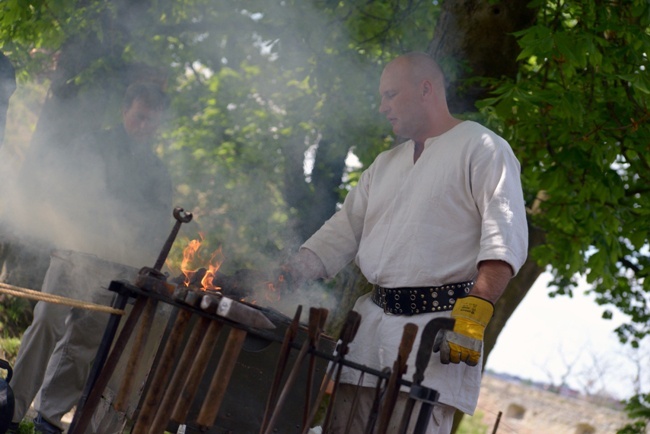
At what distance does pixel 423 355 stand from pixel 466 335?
0.18m

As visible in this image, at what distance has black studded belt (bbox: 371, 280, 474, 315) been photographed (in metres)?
3.24

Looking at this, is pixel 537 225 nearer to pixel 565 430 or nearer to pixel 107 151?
pixel 107 151

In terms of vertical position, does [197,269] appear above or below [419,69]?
below

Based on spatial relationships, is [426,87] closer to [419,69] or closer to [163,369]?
Result: [419,69]

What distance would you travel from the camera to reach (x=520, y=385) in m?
24.2

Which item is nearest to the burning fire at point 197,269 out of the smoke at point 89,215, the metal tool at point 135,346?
the metal tool at point 135,346

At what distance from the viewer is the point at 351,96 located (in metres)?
9.07

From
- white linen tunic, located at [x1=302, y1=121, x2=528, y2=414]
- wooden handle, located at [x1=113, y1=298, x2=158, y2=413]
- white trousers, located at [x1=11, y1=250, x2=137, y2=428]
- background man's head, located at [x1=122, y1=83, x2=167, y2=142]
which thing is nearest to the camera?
wooden handle, located at [x1=113, y1=298, x2=158, y2=413]

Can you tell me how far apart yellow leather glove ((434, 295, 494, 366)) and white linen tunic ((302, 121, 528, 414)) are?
0.21 metres

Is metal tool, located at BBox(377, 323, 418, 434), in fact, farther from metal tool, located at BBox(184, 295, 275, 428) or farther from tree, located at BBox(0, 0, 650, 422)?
tree, located at BBox(0, 0, 650, 422)

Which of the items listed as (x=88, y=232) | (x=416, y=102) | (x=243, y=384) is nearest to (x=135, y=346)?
(x=243, y=384)

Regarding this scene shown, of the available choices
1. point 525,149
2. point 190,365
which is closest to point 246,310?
point 190,365

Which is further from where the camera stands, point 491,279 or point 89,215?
point 89,215

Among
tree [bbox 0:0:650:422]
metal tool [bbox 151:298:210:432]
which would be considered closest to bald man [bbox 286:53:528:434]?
metal tool [bbox 151:298:210:432]
